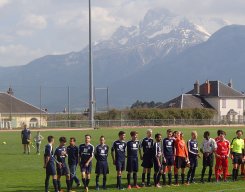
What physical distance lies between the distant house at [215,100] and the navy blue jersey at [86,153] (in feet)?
318

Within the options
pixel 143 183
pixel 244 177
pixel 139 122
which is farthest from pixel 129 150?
pixel 139 122

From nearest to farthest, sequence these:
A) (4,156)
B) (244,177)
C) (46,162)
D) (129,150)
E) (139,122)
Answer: (46,162)
(129,150)
(244,177)
(4,156)
(139,122)

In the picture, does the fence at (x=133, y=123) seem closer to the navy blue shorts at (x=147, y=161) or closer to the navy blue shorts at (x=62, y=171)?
the navy blue shorts at (x=147, y=161)

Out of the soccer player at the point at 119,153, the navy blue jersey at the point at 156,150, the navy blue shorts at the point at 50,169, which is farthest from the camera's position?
the navy blue jersey at the point at 156,150

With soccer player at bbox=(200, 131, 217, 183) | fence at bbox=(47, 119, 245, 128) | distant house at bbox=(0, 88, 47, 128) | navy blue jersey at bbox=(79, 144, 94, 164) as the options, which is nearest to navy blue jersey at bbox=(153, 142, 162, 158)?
soccer player at bbox=(200, 131, 217, 183)

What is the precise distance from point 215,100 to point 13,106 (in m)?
39.3

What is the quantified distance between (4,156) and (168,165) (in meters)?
14.6

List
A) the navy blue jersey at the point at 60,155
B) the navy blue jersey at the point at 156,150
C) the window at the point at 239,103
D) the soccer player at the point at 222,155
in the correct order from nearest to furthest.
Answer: the navy blue jersey at the point at 60,155, the navy blue jersey at the point at 156,150, the soccer player at the point at 222,155, the window at the point at 239,103

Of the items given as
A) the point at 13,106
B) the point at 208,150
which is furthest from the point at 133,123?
the point at 208,150

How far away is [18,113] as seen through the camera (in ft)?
339

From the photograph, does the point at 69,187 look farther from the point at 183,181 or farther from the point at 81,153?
the point at 183,181

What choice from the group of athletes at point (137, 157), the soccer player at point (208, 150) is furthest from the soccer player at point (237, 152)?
the soccer player at point (208, 150)

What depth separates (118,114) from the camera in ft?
331

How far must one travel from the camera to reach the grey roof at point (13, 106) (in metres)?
104
